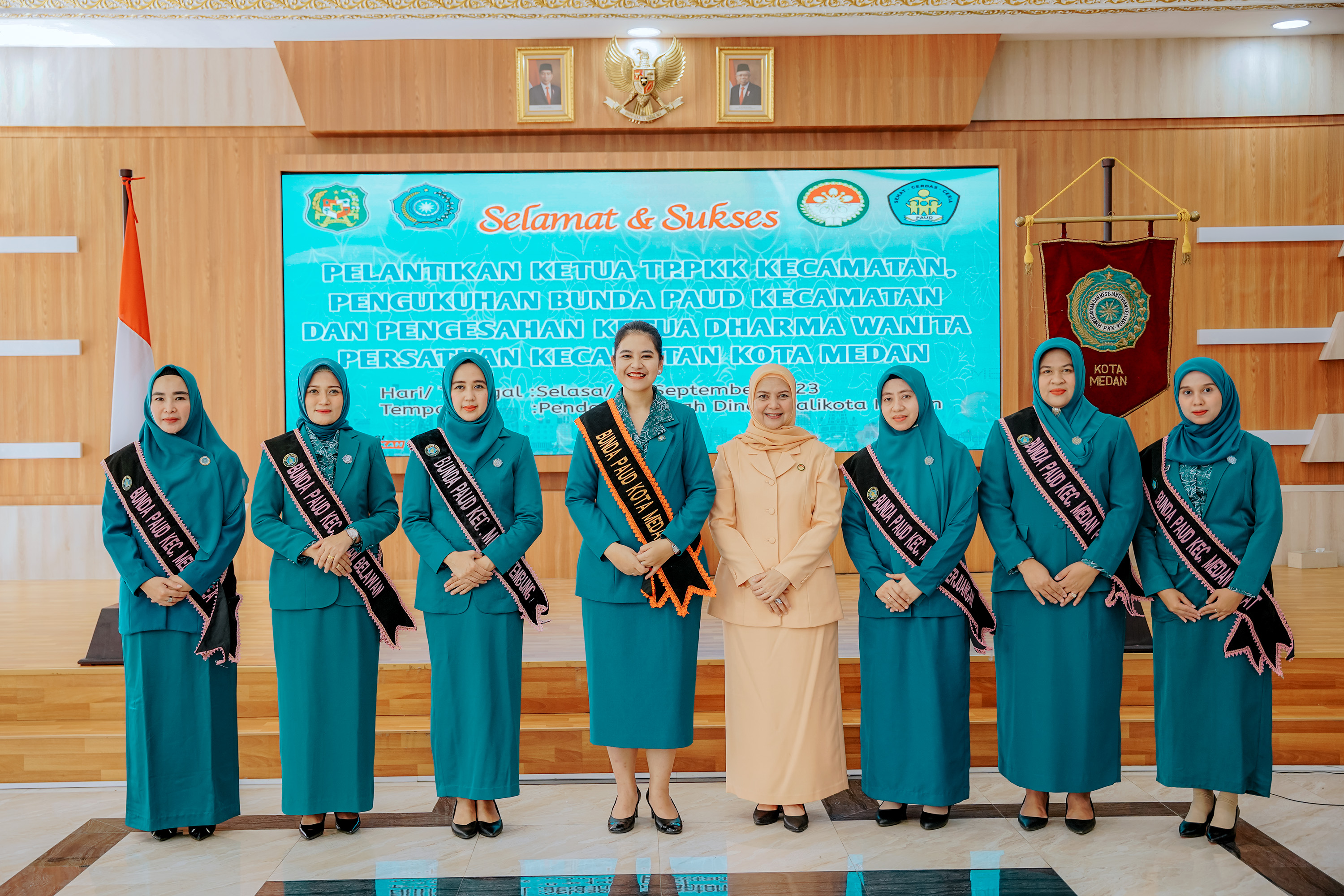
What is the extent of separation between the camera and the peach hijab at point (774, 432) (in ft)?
9.50

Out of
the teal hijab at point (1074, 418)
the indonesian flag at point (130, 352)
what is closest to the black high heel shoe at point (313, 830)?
the indonesian flag at point (130, 352)

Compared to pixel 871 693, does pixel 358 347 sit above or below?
above

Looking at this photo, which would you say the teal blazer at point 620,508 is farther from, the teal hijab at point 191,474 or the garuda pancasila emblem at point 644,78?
the garuda pancasila emblem at point 644,78

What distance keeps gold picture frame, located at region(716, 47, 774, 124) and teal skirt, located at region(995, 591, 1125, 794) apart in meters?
3.79

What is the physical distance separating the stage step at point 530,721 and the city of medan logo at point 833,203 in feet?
9.66

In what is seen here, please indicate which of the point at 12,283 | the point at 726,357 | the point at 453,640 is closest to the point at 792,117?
the point at 726,357

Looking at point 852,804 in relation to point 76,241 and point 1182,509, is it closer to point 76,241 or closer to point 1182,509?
point 1182,509

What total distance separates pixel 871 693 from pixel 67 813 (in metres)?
2.61

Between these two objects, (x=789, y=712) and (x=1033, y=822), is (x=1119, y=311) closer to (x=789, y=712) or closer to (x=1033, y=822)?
(x=1033, y=822)

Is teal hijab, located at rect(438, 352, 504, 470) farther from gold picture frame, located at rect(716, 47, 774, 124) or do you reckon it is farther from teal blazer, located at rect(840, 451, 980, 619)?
gold picture frame, located at rect(716, 47, 774, 124)

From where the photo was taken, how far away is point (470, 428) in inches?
114

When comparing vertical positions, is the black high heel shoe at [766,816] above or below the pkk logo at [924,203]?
below

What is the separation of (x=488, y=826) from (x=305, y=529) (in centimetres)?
104

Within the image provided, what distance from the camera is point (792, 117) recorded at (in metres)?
5.79
